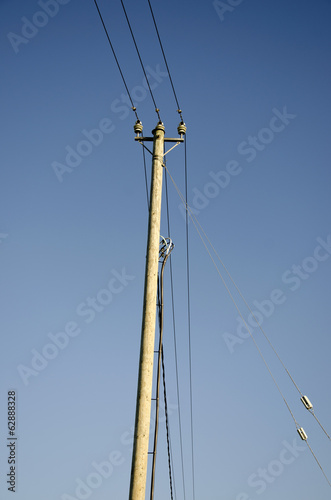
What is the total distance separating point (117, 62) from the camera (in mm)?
9156

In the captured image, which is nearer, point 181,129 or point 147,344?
point 147,344

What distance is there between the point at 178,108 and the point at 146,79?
3.36ft

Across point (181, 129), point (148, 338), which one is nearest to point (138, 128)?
point (181, 129)

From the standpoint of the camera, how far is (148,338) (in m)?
6.46

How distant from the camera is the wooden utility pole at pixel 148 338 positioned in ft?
19.0

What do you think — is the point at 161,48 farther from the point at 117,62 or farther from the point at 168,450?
the point at 168,450

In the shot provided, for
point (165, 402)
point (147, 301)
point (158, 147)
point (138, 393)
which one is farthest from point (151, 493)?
point (158, 147)

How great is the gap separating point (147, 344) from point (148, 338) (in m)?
0.09

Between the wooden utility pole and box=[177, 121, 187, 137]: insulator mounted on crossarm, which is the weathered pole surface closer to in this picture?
the wooden utility pole

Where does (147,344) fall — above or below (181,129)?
below

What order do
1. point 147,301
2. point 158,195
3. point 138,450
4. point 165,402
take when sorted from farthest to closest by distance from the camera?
point 165,402 → point 158,195 → point 147,301 → point 138,450

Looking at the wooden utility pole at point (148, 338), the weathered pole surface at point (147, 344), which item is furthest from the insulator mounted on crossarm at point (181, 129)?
the weathered pole surface at point (147, 344)

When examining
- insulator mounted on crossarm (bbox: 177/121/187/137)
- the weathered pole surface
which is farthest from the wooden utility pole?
insulator mounted on crossarm (bbox: 177/121/187/137)

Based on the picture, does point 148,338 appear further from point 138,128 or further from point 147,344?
point 138,128
